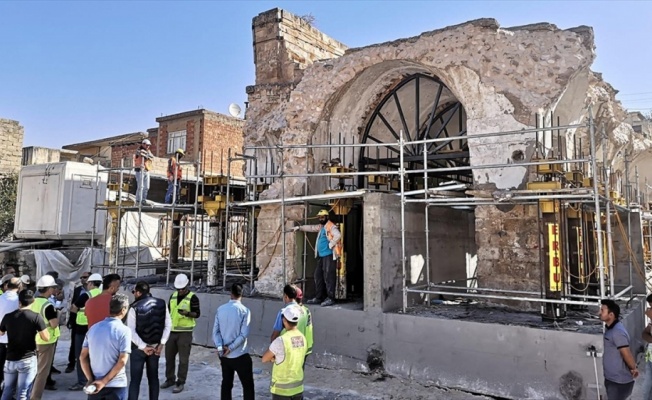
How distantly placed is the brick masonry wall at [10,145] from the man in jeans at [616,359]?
2197 cm

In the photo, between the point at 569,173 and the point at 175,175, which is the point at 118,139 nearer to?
the point at 175,175

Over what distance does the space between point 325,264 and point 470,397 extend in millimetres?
3381

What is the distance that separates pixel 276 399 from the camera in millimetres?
4590

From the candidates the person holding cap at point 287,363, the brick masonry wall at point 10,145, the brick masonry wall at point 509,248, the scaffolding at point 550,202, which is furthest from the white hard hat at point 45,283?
the brick masonry wall at point 10,145

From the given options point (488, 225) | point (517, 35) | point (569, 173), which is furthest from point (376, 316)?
point (517, 35)

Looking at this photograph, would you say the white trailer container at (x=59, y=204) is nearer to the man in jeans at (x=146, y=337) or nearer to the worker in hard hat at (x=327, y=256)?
the worker in hard hat at (x=327, y=256)

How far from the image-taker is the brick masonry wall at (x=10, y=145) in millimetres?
19469

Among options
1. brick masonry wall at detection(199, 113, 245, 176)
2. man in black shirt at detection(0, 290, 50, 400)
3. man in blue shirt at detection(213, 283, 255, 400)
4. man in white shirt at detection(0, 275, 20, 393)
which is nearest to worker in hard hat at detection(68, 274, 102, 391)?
man in white shirt at detection(0, 275, 20, 393)

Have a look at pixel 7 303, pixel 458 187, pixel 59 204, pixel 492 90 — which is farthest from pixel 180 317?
pixel 59 204

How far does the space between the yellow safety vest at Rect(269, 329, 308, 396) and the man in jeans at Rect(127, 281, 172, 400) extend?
1.93 m

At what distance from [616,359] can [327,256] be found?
16.0 feet

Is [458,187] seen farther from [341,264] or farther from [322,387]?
[322,387]

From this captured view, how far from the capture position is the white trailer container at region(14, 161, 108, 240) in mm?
14828

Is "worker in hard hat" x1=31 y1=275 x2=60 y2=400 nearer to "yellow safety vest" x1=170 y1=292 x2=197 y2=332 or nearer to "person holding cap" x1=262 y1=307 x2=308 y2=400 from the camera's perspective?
"yellow safety vest" x1=170 y1=292 x2=197 y2=332
